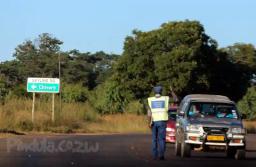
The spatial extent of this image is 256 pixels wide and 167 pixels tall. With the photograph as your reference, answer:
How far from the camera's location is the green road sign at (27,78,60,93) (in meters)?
46.4

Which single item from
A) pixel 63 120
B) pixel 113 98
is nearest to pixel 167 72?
pixel 113 98

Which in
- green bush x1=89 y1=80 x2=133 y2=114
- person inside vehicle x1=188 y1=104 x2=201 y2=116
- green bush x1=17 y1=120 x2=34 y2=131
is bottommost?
green bush x1=17 y1=120 x2=34 y2=131

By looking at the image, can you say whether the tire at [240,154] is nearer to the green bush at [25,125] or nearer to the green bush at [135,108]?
the green bush at [25,125]

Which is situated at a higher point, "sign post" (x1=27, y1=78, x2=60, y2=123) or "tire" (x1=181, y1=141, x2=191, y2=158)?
"sign post" (x1=27, y1=78, x2=60, y2=123)

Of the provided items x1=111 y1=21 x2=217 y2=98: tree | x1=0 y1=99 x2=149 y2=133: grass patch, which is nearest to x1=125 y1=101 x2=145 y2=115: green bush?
x1=111 y1=21 x2=217 y2=98: tree

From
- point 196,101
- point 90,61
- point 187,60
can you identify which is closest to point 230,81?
point 187,60

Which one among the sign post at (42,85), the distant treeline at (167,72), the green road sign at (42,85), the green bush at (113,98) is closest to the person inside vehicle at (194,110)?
the sign post at (42,85)

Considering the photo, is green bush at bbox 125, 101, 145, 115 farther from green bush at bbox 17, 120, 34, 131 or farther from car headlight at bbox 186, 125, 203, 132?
car headlight at bbox 186, 125, 203, 132

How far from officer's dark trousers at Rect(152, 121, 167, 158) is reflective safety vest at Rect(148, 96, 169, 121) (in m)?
0.14

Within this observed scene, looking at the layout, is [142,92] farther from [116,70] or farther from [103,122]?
[103,122]

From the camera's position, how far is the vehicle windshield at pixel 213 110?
20.0 meters

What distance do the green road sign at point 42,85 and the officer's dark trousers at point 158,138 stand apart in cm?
2877

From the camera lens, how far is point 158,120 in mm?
18312

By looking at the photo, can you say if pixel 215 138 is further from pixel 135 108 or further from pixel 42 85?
pixel 135 108
